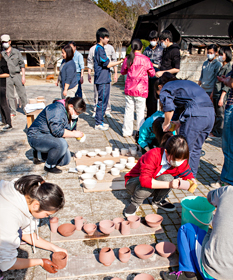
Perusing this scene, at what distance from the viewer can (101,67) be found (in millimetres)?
5691

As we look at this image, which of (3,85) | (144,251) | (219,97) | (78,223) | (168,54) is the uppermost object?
(168,54)

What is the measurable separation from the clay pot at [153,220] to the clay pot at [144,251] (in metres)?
0.31

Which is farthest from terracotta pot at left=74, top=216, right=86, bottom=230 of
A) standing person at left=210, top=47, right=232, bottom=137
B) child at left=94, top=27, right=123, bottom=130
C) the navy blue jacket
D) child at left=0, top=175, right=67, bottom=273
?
standing person at left=210, top=47, right=232, bottom=137

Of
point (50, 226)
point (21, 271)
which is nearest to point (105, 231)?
point (50, 226)

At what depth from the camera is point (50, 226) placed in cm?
254

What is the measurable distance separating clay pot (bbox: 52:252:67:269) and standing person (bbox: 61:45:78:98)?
4.23 metres

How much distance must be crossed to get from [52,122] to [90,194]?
1.17m

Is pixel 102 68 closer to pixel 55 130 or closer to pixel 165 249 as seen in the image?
pixel 55 130

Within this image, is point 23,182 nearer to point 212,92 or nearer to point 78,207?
point 78,207

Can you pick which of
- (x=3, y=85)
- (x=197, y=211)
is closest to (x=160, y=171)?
(x=197, y=211)

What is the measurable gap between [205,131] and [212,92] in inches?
127

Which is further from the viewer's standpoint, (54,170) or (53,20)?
(53,20)

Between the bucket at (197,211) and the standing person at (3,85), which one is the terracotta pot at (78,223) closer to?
the bucket at (197,211)

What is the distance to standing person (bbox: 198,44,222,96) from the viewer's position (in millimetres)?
5805
